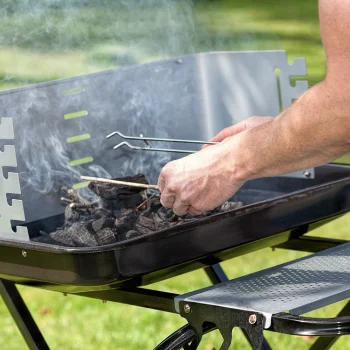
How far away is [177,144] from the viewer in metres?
2.60

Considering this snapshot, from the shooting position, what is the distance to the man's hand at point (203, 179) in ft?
5.95

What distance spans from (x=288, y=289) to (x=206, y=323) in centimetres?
17

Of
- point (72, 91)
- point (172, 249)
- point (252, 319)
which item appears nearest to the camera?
point (252, 319)

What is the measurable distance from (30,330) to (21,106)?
1.76 feet

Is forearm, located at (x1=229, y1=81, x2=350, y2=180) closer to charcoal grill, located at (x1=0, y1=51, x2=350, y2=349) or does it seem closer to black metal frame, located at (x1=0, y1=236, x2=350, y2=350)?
charcoal grill, located at (x1=0, y1=51, x2=350, y2=349)

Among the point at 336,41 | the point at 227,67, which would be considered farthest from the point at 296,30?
the point at 336,41

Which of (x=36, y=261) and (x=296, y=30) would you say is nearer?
(x=36, y=261)

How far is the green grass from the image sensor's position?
216 cm

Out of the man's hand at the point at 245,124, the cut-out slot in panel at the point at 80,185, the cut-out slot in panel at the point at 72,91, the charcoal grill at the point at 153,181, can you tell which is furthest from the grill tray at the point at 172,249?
the cut-out slot in panel at the point at 72,91

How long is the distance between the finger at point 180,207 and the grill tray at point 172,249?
4.6 inches

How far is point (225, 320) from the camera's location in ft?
5.30

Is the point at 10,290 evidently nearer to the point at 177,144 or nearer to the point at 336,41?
the point at 177,144

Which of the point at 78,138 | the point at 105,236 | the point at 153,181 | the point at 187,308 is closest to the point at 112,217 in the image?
the point at 105,236

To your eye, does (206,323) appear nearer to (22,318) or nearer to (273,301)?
(273,301)
